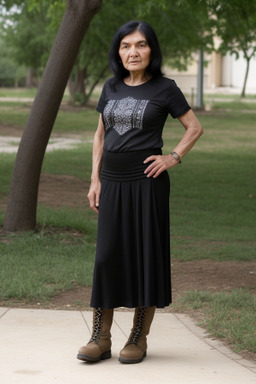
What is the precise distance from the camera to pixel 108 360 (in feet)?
16.2

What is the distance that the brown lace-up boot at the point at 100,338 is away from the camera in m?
4.82

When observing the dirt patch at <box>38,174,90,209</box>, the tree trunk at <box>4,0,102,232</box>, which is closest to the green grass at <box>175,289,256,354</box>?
the tree trunk at <box>4,0,102,232</box>

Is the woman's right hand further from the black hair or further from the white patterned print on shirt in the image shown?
the black hair

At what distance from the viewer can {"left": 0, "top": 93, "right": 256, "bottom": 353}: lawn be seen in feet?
22.3

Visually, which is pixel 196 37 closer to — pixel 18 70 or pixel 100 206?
pixel 100 206

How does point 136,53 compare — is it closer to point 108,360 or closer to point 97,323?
point 97,323

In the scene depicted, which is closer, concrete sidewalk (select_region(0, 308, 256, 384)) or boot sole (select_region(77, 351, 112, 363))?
concrete sidewalk (select_region(0, 308, 256, 384))

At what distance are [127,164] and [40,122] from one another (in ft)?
15.8

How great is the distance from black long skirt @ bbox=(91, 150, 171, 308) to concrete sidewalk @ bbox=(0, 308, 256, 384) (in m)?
0.40

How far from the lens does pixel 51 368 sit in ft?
15.3

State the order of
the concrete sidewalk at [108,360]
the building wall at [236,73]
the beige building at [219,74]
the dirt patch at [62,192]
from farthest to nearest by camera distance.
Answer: the beige building at [219,74] < the building wall at [236,73] < the dirt patch at [62,192] < the concrete sidewalk at [108,360]

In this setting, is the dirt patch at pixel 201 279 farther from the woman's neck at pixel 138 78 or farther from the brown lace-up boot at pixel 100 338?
the woman's neck at pixel 138 78

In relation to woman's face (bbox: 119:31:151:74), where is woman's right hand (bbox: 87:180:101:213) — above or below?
below

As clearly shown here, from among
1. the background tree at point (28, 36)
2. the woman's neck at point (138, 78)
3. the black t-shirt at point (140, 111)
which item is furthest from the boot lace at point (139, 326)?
the background tree at point (28, 36)
